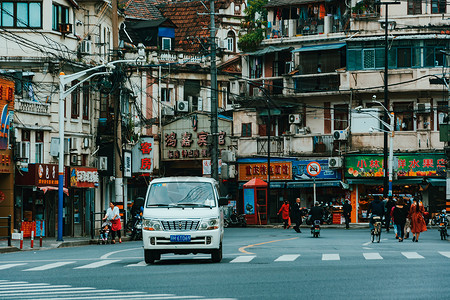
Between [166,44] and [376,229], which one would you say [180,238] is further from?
[166,44]

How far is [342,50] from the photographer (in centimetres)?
6375

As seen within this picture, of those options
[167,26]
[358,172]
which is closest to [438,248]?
[358,172]

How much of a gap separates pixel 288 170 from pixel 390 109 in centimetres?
801

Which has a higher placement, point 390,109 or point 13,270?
point 390,109

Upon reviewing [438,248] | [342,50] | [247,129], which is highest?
[342,50]

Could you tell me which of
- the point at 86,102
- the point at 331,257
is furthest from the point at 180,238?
the point at 86,102

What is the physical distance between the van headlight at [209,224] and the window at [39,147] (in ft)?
78.4

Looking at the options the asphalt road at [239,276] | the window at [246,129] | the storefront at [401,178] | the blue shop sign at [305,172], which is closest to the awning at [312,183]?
the blue shop sign at [305,172]

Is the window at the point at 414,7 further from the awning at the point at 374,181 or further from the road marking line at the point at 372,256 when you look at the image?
the road marking line at the point at 372,256

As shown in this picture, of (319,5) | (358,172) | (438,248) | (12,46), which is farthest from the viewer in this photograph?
(319,5)

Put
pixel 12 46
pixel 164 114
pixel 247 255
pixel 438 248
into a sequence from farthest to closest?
pixel 164 114, pixel 12 46, pixel 438 248, pixel 247 255

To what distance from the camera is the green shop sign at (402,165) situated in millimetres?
59344

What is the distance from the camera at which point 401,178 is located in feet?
198

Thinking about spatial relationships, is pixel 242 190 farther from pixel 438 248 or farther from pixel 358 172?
pixel 438 248
